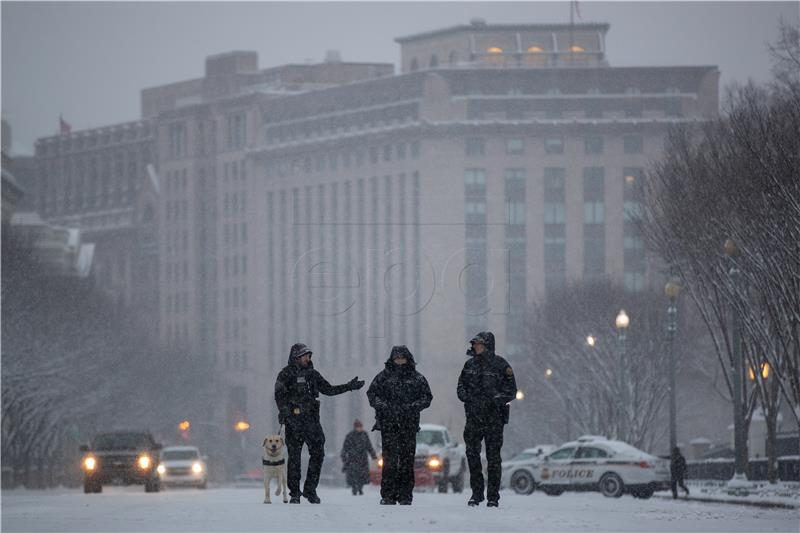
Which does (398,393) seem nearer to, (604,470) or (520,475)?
(604,470)

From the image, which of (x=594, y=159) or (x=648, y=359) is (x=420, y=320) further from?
(x=648, y=359)

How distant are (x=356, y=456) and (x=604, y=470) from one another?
9.66 m

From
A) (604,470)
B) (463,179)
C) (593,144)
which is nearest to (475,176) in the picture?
(463,179)

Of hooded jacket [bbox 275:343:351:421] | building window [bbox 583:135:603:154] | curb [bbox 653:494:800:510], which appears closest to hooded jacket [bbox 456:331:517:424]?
hooded jacket [bbox 275:343:351:421]

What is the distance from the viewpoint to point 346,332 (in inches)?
5714

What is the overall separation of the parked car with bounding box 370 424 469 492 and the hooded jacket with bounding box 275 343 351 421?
2016 centimetres

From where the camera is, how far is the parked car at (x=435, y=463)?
47.7 m

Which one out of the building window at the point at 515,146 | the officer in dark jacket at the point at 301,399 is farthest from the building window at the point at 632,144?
the officer in dark jacket at the point at 301,399

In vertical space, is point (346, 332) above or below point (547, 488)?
above

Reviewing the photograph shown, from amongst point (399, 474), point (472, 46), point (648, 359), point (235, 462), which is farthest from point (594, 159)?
point (399, 474)

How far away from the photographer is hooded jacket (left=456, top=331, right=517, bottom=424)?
84.1 feet

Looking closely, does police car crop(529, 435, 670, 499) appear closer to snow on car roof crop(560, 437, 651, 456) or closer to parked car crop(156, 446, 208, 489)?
snow on car roof crop(560, 437, 651, 456)

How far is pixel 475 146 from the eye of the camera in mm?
180375

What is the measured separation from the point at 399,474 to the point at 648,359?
61.9 m
